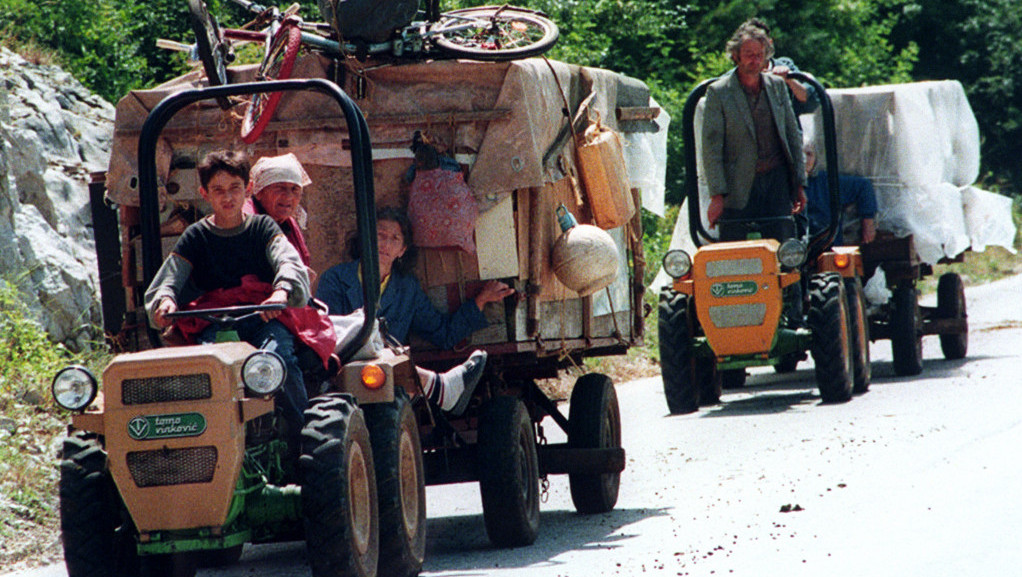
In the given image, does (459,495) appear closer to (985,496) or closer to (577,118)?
(577,118)

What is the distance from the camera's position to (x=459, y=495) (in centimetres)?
1002

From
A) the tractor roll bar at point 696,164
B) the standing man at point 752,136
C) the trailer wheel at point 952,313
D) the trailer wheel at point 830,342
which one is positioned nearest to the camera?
the standing man at point 752,136

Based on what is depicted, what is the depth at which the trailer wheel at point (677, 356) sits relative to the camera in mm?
12797

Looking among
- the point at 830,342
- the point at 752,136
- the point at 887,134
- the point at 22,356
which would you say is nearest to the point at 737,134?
the point at 752,136

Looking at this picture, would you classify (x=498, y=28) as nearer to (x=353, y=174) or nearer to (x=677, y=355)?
(x=353, y=174)

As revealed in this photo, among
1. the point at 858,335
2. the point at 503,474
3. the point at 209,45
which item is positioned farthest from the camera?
the point at 858,335

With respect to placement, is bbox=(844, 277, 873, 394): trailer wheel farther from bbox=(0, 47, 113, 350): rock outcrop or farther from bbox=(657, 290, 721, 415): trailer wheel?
bbox=(0, 47, 113, 350): rock outcrop

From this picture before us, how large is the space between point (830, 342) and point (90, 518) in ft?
25.6

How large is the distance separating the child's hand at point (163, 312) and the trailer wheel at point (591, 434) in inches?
121

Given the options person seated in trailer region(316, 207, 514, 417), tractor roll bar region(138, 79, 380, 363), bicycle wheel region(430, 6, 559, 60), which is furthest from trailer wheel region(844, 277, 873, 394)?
tractor roll bar region(138, 79, 380, 363)

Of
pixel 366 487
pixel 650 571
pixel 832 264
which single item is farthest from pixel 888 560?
pixel 832 264

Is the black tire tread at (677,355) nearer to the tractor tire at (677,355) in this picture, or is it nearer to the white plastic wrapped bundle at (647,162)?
the tractor tire at (677,355)

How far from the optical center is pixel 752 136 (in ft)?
40.5

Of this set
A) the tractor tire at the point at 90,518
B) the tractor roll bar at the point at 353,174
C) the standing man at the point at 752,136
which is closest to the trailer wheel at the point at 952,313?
the standing man at the point at 752,136
